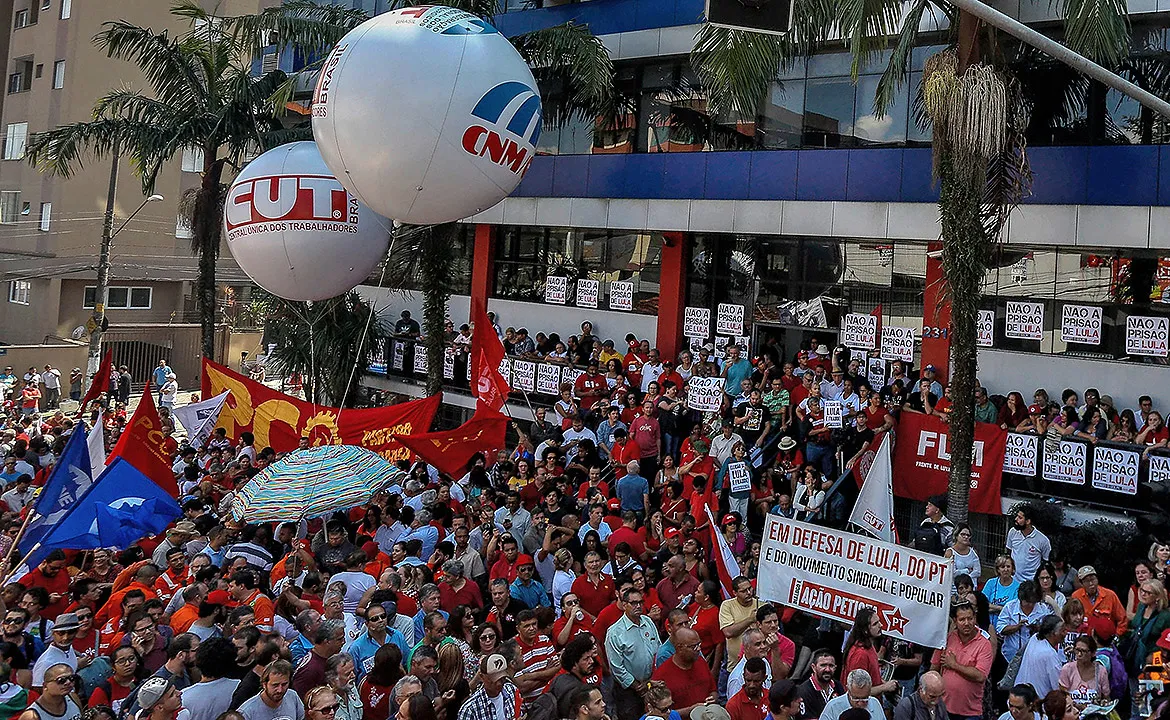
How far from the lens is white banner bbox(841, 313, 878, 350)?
18797mm

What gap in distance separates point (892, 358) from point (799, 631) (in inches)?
315

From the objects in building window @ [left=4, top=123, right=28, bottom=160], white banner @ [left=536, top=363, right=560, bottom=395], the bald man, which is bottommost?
the bald man

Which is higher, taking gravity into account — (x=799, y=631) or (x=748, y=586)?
(x=748, y=586)

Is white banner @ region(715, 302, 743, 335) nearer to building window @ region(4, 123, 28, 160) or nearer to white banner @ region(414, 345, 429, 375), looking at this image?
white banner @ region(414, 345, 429, 375)

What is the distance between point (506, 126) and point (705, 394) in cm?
685

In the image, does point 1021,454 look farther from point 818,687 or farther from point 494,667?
point 494,667

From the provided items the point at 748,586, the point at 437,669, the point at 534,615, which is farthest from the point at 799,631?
the point at 437,669

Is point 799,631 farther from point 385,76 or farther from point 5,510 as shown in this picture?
point 5,510

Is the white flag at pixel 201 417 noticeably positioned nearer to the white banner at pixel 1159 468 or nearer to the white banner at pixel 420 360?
the white banner at pixel 420 360

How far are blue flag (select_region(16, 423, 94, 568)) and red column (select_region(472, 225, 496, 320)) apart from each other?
13.4 m

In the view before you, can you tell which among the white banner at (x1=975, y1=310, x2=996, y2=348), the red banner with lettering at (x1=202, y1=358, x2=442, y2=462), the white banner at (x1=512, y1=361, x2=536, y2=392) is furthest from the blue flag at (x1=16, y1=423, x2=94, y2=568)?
the white banner at (x1=975, y1=310, x2=996, y2=348)

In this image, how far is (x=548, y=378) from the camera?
2066 cm

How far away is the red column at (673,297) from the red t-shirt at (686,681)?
13411mm

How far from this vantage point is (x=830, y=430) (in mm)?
15570
